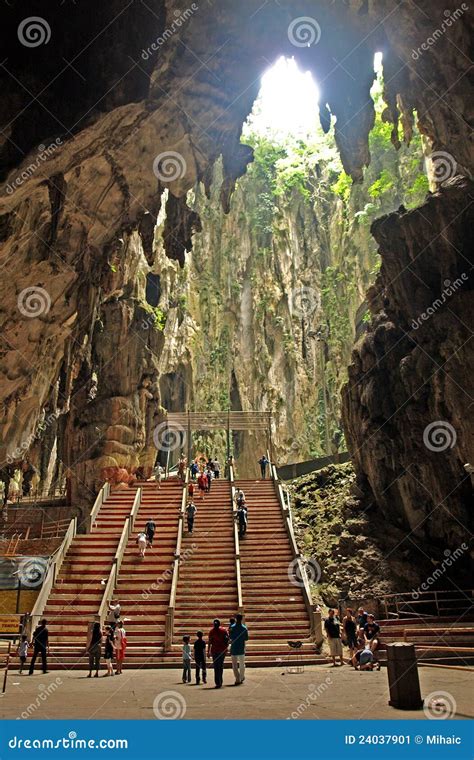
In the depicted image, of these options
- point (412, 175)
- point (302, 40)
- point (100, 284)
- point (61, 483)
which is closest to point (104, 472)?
point (61, 483)

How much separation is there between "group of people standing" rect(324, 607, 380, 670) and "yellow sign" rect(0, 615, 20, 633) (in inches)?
322

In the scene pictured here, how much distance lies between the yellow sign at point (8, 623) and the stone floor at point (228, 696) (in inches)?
160

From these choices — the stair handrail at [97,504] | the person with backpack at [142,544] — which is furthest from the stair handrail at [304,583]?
the stair handrail at [97,504]

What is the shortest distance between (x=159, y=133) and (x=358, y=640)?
14.2 meters

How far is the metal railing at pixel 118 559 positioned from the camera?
47.4 feet

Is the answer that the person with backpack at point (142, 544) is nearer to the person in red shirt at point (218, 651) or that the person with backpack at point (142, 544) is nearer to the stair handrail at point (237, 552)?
the stair handrail at point (237, 552)

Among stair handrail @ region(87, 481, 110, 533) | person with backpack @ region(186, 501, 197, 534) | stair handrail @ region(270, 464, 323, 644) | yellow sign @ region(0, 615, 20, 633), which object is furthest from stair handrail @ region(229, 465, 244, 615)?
yellow sign @ region(0, 615, 20, 633)

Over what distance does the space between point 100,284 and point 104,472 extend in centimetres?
1023

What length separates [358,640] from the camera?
41.3ft

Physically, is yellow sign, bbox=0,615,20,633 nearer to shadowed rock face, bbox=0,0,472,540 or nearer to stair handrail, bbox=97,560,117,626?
stair handrail, bbox=97,560,117,626

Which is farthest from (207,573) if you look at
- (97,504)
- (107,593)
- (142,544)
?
(97,504)

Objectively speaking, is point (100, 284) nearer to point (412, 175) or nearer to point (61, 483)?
point (61, 483)

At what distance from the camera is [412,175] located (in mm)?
34969

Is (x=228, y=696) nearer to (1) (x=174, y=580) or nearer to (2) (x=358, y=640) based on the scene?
(2) (x=358, y=640)
